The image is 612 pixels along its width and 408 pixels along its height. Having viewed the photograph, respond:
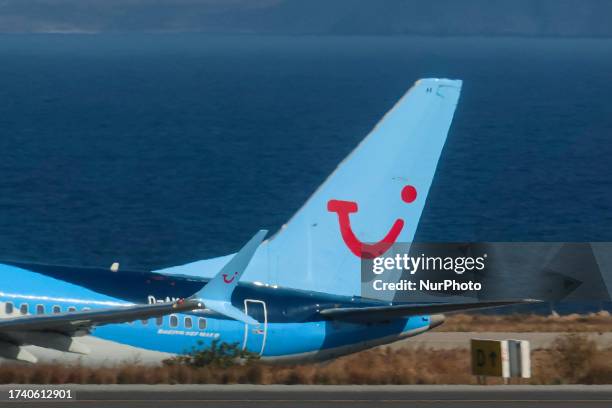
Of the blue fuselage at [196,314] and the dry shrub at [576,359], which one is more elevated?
the blue fuselage at [196,314]

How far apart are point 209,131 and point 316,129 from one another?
12.5 meters

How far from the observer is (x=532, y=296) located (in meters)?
40.7

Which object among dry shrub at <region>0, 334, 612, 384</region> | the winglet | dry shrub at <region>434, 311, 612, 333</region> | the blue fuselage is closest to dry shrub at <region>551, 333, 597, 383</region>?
dry shrub at <region>0, 334, 612, 384</region>

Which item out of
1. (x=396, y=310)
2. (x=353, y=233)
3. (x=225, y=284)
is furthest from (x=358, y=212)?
(x=225, y=284)

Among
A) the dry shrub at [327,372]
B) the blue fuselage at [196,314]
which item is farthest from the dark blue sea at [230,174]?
the dry shrub at [327,372]

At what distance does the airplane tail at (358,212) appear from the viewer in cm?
2823

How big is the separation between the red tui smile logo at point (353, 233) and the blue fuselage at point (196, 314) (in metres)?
1.17

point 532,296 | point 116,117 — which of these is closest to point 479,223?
point 532,296

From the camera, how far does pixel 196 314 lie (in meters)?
26.1
